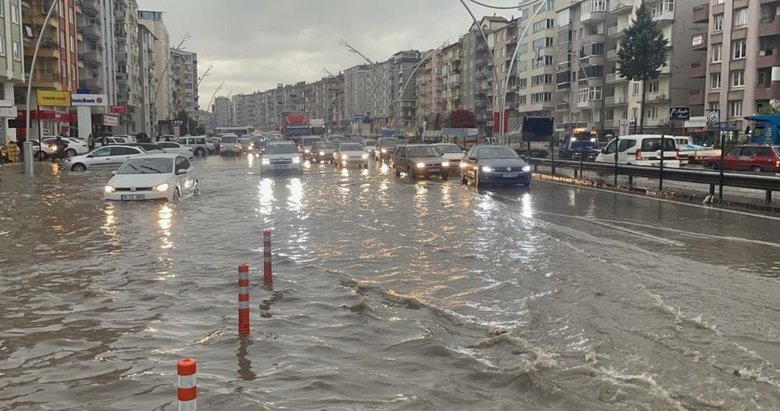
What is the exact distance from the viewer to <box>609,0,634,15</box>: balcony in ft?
253

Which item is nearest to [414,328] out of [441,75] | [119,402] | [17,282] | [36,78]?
[119,402]

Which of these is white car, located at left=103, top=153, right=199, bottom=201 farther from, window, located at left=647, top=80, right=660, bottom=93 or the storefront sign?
window, located at left=647, top=80, right=660, bottom=93

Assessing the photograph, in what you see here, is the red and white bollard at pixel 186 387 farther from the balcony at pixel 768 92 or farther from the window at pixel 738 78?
the window at pixel 738 78

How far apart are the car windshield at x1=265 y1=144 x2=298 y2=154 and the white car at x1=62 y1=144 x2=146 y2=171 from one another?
7.73 m

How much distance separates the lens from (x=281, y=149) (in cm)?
3491

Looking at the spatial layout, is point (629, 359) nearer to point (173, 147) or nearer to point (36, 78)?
point (173, 147)

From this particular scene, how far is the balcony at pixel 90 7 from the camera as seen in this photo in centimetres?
8206

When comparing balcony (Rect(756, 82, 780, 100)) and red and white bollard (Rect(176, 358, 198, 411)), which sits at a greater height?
balcony (Rect(756, 82, 780, 100))

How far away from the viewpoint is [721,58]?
62.8 meters

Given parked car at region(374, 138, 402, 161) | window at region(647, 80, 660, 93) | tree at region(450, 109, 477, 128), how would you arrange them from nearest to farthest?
parked car at region(374, 138, 402, 161) → window at region(647, 80, 660, 93) → tree at region(450, 109, 477, 128)

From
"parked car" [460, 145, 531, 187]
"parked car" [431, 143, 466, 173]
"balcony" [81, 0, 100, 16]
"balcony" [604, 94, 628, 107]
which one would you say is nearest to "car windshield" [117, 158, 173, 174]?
"parked car" [460, 145, 531, 187]

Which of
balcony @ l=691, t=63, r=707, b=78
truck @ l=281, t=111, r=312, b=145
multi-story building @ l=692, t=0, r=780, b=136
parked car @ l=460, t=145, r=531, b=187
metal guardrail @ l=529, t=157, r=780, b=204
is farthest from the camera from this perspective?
truck @ l=281, t=111, r=312, b=145

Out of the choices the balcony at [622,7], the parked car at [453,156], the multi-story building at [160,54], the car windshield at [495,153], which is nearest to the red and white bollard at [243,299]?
the car windshield at [495,153]

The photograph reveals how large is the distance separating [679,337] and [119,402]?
4.86 meters
